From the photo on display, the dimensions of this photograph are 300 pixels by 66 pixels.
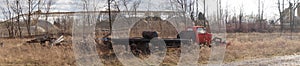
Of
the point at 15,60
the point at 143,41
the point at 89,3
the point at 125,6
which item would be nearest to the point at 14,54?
the point at 15,60

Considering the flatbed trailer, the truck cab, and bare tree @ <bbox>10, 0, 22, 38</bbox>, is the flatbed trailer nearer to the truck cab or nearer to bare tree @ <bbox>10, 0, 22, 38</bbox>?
the truck cab

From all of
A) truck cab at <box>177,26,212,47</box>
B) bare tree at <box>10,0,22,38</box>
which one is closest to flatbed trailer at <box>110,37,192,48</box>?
truck cab at <box>177,26,212,47</box>

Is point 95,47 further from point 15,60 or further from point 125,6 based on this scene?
point 125,6

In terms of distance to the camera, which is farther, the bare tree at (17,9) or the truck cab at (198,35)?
the bare tree at (17,9)

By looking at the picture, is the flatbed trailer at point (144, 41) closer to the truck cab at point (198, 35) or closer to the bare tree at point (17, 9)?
the truck cab at point (198, 35)

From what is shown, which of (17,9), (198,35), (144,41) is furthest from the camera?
(17,9)

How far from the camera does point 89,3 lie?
62.0ft

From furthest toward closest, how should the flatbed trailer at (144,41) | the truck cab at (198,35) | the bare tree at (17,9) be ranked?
the bare tree at (17,9)
the truck cab at (198,35)
the flatbed trailer at (144,41)

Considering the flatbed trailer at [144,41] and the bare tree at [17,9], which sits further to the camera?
the bare tree at [17,9]

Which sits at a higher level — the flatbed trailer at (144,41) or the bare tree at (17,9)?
the bare tree at (17,9)

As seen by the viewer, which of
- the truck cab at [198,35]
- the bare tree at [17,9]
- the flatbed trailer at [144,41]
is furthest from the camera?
the bare tree at [17,9]

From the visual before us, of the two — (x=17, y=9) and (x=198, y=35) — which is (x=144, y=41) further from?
(x=17, y=9)

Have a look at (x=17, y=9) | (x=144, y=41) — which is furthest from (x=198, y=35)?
(x=17, y=9)

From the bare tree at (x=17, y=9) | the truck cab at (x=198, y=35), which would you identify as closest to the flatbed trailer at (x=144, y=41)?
the truck cab at (x=198, y=35)
